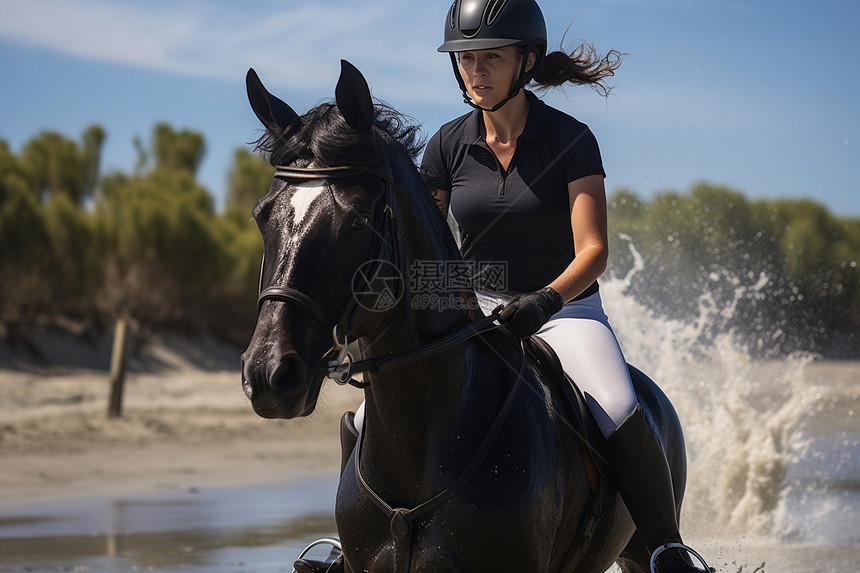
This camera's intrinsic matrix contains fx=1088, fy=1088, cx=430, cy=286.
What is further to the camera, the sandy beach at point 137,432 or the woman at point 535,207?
the sandy beach at point 137,432

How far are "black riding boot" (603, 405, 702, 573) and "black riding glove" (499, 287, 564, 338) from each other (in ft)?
2.00

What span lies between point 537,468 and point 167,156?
42820 millimetres

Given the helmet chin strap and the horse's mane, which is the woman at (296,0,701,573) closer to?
the helmet chin strap

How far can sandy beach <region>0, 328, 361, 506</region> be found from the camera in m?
12.8

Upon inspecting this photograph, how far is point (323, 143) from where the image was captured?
296 cm

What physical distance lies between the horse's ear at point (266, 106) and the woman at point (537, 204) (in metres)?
0.68

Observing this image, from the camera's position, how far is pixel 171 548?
8.92 meters

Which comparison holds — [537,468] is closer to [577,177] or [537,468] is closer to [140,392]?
[577,177]

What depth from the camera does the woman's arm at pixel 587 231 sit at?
3701 millimetres

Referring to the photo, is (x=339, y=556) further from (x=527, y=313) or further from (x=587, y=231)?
(x=587, y=231)

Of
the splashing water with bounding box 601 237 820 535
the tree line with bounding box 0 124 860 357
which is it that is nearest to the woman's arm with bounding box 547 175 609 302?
the splashing water with bounding box 601 237 820 535

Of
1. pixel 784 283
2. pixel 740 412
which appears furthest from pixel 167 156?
pixel 740 412

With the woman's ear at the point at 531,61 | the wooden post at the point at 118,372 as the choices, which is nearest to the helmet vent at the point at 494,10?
the woman's ear at the point at 531,61

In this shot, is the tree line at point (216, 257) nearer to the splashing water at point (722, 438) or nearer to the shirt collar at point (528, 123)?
the splashing water at point (722, 438)
